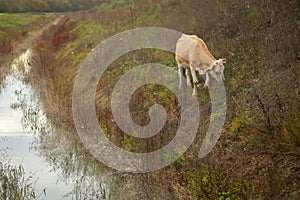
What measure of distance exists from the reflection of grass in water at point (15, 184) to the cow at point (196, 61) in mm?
3998

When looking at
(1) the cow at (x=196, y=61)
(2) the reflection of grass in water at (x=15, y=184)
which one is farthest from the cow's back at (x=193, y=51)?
(2) the reflection of grass in water at (x=15, y=184)

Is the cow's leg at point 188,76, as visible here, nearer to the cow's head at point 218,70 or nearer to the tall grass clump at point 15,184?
the cow's head at point 218,70

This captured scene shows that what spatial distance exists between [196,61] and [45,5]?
254ft

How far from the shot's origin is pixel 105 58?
17.7 metres

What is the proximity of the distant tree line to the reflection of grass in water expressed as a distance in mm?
56173

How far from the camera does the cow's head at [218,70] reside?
1117cm

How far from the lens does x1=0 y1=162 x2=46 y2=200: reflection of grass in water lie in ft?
28.8

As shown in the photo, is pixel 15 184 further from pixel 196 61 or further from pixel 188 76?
pixel 188 76

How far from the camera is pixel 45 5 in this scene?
8581 centimetres

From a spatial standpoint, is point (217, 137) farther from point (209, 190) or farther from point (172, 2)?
point (172, 2)

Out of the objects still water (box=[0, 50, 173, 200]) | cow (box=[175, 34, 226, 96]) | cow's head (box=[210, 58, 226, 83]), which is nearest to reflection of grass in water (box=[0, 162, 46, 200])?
still water (box=[0, 50, 173, 200])

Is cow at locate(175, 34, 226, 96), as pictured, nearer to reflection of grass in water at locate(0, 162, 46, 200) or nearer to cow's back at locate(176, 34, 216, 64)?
cow's back at locate(176, 34, 216, 64)

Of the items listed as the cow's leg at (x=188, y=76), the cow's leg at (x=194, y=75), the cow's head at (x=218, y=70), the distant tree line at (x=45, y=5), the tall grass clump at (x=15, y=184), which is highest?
the distant tree line at (x=45, y=5)

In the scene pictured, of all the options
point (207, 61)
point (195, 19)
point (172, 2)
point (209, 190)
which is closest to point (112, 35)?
point (172, 2)
